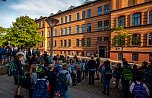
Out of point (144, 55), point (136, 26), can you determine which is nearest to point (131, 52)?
point (144, 55)

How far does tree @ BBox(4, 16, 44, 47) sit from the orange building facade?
799 cm

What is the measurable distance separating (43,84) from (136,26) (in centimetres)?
2803

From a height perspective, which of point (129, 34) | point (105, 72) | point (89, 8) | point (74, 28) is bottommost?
point (105, 72)

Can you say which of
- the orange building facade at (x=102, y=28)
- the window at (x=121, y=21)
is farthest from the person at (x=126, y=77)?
the window at (x=121, y=21)

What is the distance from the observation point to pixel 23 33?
47844 millimetres

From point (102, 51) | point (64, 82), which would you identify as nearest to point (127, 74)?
point (64, 82)

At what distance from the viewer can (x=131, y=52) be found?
31.7 m

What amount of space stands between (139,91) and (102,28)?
33913 millimetres

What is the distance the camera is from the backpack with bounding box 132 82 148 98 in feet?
22.3

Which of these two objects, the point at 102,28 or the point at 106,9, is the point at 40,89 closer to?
the point at 102,28

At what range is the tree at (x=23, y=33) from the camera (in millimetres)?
47250

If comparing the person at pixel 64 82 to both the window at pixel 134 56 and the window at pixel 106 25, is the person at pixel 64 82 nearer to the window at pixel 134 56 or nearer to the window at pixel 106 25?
the window at pixel 134 56

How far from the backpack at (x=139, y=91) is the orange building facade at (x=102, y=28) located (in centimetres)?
2418

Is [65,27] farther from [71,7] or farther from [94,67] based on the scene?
[94,67]
